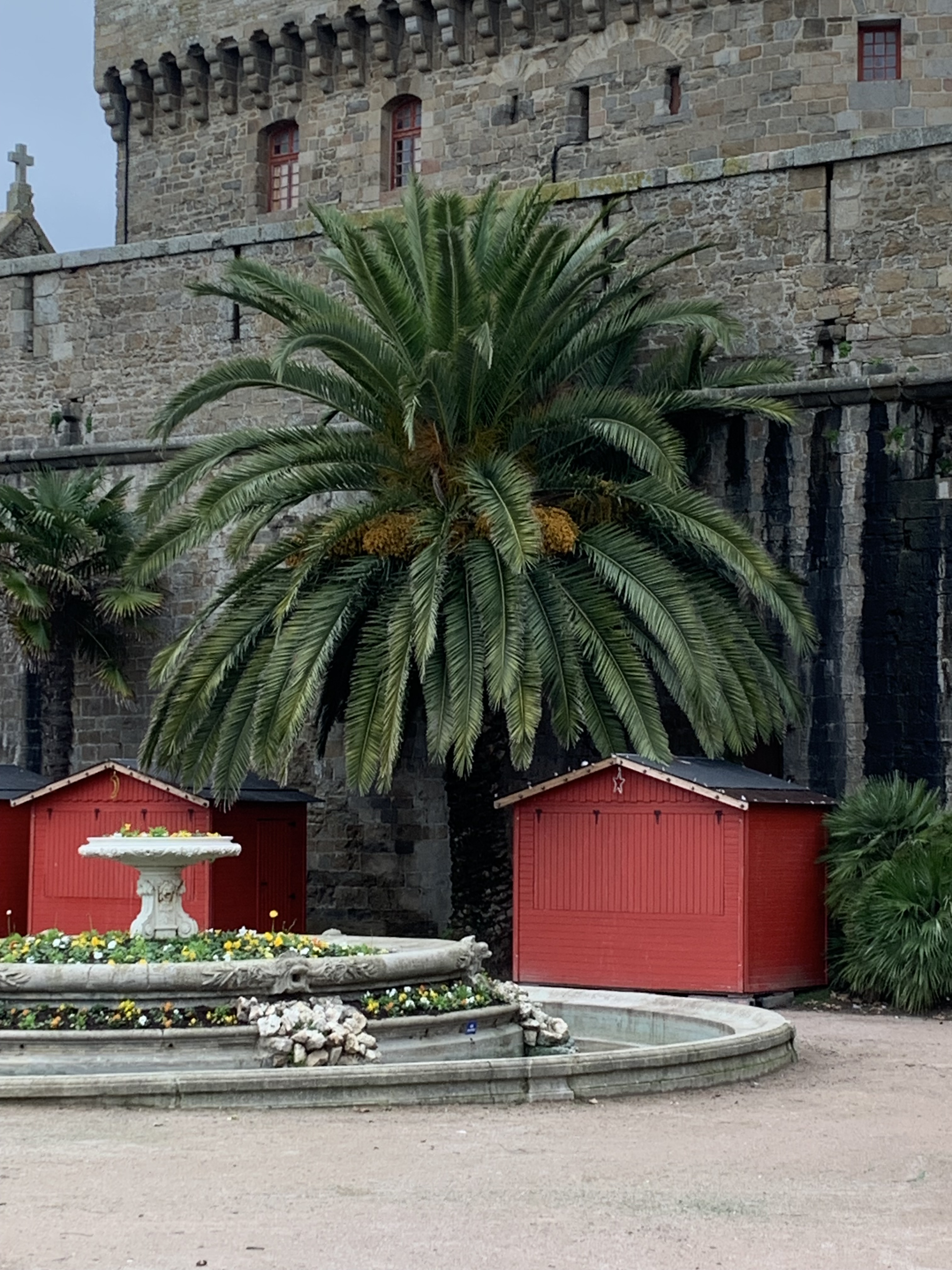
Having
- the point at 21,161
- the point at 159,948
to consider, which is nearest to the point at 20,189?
the point at 21,161

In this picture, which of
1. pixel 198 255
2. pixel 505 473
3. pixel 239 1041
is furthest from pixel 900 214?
pixel 239 1041

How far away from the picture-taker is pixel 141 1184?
7781 mm

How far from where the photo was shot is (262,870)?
1934 centimetres

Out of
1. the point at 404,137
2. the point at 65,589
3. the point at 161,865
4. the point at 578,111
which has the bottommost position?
the point at 161,865

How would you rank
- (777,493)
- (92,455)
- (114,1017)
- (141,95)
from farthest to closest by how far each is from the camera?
(141,95) < (92,455) < (777,493) < (114,1017)

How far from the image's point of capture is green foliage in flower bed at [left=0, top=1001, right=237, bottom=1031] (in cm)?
1085

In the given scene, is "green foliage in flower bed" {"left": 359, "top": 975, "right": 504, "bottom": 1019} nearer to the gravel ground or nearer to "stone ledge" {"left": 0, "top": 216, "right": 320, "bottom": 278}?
the gravel ground

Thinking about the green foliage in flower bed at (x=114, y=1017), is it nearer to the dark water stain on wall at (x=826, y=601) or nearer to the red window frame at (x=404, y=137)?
the dark water stain on wall at (x=826, y=601)

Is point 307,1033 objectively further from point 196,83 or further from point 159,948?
point 196,83

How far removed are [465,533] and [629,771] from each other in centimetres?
278

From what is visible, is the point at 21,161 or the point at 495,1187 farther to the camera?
the point at 21,161

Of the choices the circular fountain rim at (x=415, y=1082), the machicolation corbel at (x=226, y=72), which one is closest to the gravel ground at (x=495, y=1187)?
the circular fountain rim at (x=415, y=1082)

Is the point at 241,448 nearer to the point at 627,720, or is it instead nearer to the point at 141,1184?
the point at 627,720

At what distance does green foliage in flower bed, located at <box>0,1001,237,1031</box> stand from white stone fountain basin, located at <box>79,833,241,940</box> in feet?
5.29
